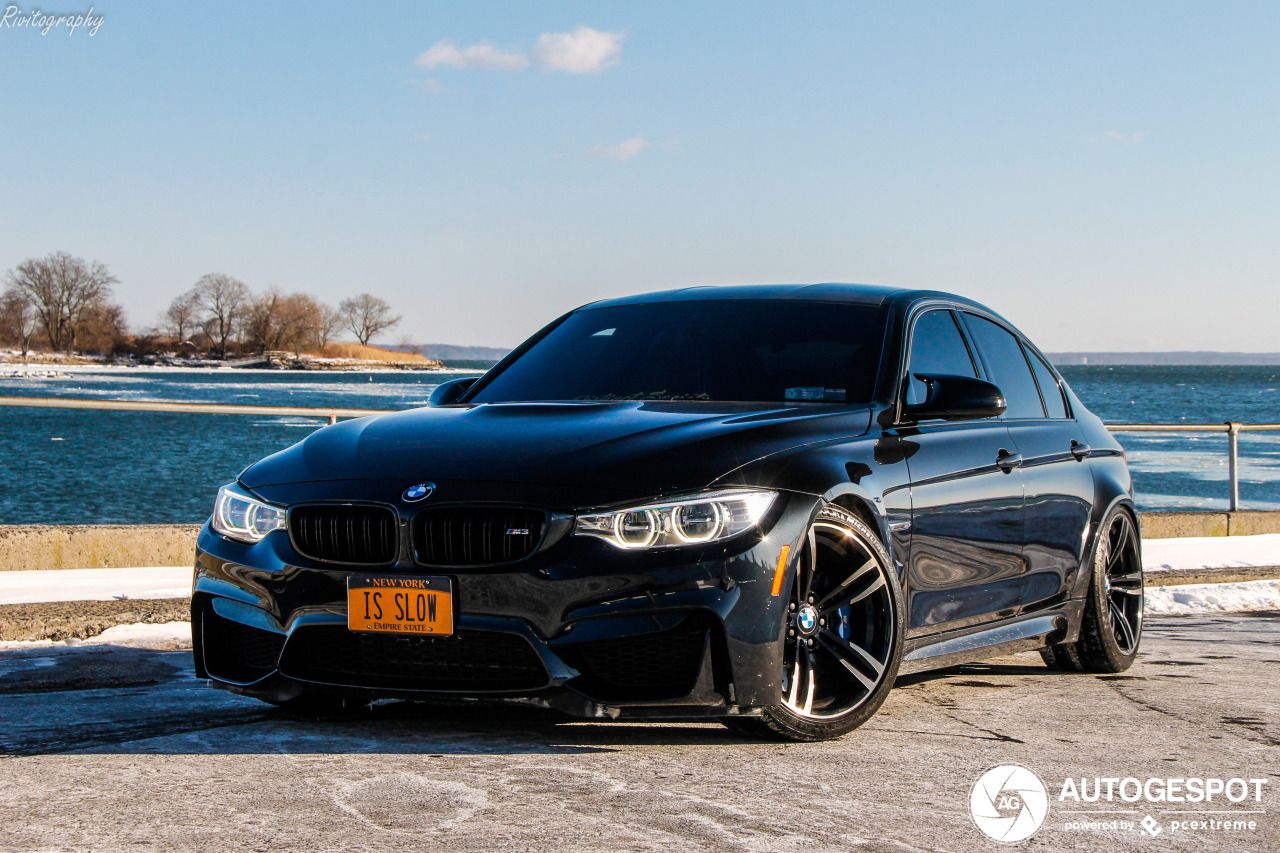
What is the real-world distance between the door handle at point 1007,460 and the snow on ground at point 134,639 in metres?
3.78

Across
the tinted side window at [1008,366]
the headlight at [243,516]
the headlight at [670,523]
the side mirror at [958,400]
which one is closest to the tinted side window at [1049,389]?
the tinted side window at [1008,366]

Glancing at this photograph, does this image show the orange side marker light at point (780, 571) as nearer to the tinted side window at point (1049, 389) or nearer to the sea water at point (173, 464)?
the tinted side window at point (1049, 389)

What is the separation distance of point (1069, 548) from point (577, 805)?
307cm

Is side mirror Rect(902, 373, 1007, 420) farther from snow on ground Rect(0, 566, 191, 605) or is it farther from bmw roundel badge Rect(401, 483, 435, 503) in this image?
snow on ground Rect(0, 566, 191, 605)

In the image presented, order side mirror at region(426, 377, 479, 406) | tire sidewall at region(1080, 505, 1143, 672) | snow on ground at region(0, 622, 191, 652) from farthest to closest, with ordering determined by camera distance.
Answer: snow on ground at region(0, 622, 191, 652)
tire sidewall at region(1080, 505, 1143, 672)
side mirror at region(426, 377, 479, 406)

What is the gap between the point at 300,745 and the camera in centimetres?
424

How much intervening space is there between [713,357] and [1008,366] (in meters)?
1.50

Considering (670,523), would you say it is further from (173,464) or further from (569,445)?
(173,464)

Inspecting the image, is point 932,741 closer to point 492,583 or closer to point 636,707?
point 636,707

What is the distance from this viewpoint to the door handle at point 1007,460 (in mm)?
5398

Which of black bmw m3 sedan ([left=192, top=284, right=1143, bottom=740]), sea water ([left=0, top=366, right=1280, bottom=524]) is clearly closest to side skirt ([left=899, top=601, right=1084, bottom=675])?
black bmw m3 sedan ([left=192, top=284, right=1143, bottom=740])

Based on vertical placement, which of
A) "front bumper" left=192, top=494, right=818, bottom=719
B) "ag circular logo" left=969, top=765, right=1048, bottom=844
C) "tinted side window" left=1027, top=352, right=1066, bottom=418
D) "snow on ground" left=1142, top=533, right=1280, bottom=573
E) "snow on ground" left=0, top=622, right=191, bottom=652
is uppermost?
"tinted side window" left=1027, top=352, right=1066, bottom=418

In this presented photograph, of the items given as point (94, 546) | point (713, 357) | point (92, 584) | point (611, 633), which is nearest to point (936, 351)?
point (713, 357)

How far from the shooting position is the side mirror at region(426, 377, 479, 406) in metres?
5.70
